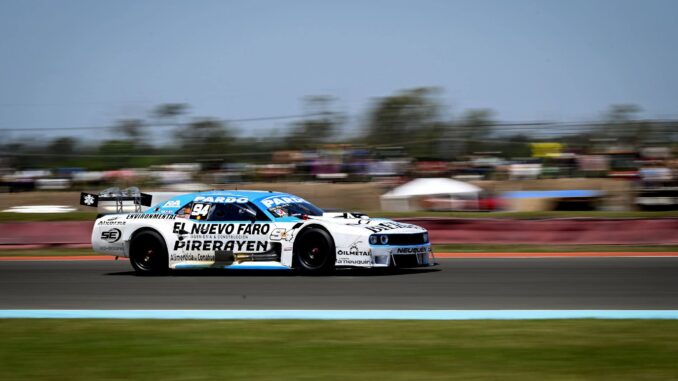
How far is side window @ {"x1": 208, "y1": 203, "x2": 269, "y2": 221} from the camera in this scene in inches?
456

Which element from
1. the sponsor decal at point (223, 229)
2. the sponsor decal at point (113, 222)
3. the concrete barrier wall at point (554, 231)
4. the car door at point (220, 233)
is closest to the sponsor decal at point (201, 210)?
the car door at point (220, 233)

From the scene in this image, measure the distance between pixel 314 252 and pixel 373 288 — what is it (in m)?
1.49

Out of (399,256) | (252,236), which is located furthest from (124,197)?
(399,256)

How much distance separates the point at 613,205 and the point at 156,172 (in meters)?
12.3

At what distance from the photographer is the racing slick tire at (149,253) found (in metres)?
12.0

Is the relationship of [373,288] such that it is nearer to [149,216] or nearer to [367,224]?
[367,224]

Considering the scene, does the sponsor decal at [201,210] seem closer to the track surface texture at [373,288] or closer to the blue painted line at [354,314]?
the track surface texture at [373,288]

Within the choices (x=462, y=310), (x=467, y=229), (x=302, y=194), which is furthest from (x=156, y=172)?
(x=462, y=310)

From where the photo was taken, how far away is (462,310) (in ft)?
27.2

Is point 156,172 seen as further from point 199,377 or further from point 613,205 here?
point 199,377

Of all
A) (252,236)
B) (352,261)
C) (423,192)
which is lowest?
(352,261)

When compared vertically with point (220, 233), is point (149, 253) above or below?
below

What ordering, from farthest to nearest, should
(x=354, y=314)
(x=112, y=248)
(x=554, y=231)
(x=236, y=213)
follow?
1. (x=554, y=231)
2. (x=112, y=248)
3. (x=236, y=213)
4. (x=354, y=314)

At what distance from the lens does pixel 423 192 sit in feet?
75.0
